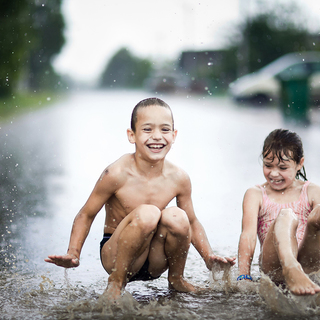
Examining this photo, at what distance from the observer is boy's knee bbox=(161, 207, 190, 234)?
290 centimetres

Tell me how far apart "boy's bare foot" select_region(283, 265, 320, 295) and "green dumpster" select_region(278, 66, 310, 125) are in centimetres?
1222

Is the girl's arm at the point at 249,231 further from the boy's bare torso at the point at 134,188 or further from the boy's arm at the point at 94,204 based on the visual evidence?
the boy's arm at the point at 94,204

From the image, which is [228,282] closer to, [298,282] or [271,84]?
[298,282]

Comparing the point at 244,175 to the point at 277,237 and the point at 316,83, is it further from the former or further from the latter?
the point at 316,83

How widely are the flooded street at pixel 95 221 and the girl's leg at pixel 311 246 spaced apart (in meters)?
0.32

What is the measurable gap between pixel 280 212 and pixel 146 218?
742 millimetres

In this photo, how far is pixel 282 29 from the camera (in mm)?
43750

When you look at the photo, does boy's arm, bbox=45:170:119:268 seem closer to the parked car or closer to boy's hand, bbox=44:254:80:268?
boy's hand, bbox=44:254:80:268

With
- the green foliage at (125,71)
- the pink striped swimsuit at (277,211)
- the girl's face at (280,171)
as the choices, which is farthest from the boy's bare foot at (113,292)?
the green foliage at (125,71)

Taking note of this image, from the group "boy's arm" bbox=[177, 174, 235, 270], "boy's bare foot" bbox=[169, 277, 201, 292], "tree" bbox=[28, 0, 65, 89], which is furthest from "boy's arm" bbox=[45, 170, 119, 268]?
"tree" bbox=[28, 0, 65, 89]

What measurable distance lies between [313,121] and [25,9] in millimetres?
11062

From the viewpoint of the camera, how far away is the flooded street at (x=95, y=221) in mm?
2820

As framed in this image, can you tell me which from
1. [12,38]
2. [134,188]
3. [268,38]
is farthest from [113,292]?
[268,38]

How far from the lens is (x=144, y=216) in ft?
9.34
